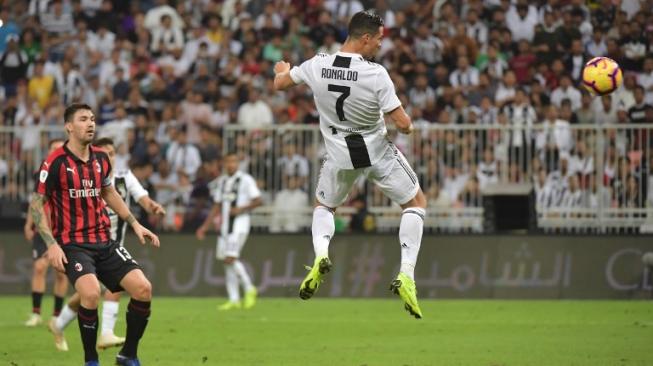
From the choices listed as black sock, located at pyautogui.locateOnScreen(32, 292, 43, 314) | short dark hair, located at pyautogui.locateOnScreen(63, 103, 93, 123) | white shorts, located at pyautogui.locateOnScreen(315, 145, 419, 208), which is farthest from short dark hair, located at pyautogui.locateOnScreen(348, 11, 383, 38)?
black sock, located at pyautogui.locateOnScreen(32, 292, 43, 314)

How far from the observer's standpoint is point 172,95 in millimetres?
24453

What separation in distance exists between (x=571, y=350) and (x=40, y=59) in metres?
16.2

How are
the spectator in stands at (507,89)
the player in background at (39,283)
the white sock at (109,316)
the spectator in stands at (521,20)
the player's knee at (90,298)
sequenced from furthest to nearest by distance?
1. the spectator in stands at (521,20)
2. the spectator in stands at (507,89)
3. the player in background at (39,283)
4. the white sock at (109,316)
5. the player's knee at (90,298)

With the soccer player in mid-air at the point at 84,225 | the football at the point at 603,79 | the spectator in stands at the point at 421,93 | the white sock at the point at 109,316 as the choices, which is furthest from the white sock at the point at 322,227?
the spectator in stands at the point at 421,93

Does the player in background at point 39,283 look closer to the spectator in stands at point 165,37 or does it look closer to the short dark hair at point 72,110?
the short dark hair at point 72,110

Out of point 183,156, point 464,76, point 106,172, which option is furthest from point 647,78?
point 106,172

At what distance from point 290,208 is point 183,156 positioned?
2.32m

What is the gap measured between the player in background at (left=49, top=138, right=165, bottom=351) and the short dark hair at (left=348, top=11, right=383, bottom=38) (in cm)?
280

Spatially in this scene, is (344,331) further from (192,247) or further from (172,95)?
(172,95)

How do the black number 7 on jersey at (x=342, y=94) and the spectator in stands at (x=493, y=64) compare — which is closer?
the black number 7 on jersey at (x=342, y=94)

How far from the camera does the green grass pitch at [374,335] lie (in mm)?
12086

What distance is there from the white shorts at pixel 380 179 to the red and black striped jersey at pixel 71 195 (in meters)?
2.07

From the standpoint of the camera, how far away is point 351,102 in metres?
10.9

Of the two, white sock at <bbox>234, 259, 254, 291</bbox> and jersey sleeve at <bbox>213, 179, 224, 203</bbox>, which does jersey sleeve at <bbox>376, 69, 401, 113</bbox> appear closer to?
white sock at <bbox>234, 259, 254, 291</bbox>
